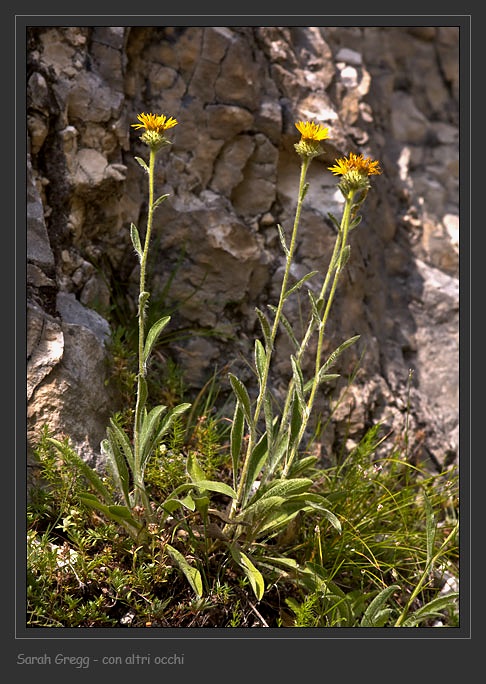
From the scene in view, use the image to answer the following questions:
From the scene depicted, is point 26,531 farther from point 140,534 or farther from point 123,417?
point 123,417

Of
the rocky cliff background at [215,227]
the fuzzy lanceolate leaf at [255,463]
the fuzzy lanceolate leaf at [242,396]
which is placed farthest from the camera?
the rocky cliff background at [215,227]

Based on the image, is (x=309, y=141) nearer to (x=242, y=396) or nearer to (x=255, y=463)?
(x=242, y=396)

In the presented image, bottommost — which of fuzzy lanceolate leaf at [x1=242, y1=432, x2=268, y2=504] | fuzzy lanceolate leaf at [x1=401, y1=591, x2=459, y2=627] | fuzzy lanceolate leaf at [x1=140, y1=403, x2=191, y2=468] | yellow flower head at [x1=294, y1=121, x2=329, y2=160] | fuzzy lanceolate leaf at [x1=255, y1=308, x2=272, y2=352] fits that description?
fuzzy lanceolate leaf at [x1=401, y1=591, x2=459, y2=627]

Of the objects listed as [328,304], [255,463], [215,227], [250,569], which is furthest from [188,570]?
[215,227]

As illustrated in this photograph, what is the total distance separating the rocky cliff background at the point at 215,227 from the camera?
308 cm

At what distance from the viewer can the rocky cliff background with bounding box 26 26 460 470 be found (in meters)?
3.08

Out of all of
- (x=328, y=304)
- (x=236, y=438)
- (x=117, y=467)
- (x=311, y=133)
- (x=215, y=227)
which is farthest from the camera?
(x=215, y=227)

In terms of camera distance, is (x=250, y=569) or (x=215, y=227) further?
(x=215, y=227)

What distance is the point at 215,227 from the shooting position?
11.9 feet

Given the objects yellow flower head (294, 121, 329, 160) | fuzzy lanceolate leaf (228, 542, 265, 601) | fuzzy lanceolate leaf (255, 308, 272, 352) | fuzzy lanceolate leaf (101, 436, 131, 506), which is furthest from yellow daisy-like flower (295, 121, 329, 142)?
fuzzy lanceolate leaf (228, 542, 265, 601)

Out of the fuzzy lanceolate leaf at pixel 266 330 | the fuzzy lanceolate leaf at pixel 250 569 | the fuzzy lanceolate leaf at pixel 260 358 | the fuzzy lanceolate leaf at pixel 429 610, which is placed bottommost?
the fuzzy lanceolate leaf at pixel 429 610

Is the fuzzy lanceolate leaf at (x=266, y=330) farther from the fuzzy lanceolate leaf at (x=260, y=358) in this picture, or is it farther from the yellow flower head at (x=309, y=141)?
the yellow flower head at (x=309, y=141)

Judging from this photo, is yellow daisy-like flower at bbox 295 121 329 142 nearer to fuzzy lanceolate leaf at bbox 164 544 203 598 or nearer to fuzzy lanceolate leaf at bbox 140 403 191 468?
fuzzy lanceolate leaf at bbox 140 403 191 468

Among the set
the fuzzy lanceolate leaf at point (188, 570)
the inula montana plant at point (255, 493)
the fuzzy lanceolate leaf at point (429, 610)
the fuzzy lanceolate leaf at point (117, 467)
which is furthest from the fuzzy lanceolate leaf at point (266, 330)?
the fuzzy lanceolate leaf at point (429, 610)
